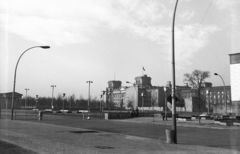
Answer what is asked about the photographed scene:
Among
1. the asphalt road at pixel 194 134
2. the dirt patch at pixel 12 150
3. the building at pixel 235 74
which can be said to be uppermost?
the building at pixel 235 74

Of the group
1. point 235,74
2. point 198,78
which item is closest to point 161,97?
point 198,78

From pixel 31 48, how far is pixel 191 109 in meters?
89.2

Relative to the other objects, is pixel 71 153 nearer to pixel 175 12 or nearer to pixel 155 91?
pixel 175 12

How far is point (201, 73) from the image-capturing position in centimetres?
7512

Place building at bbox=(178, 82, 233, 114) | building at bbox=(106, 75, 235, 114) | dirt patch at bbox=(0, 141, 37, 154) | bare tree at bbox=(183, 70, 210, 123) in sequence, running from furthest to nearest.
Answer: building at bbox=(106, 75, 235, 114), building at bbox=(178, 82, 233, 114), bare tree at bbox=(183, 70, 210, 123), dirt patch at bbox=(0, 141, 37, 154)

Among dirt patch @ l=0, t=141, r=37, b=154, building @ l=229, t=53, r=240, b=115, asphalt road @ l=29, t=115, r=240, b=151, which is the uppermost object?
building @ l=229, t=53, r=240, b=115

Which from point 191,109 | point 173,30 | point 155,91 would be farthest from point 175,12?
point 155,91

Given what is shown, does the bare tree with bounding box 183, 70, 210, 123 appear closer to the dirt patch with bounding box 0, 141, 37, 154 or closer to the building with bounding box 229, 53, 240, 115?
the building with bounding box 229, 53, 240, 115

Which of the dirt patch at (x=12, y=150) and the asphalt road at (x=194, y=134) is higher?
the dirt patch at (x=12, y=150)

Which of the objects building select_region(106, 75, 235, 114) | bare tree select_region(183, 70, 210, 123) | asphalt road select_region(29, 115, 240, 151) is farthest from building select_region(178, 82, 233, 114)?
asphalt road select_region(29, 115, 240, 151)

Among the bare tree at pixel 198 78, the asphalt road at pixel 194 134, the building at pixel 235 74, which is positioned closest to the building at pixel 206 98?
the bare tree at pixel 198 78

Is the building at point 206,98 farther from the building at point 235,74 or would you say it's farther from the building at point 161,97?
the building at point 235,74

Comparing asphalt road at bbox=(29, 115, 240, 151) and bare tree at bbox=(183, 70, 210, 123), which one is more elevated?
bare tree at bbox=(183, 70, 210, 123)

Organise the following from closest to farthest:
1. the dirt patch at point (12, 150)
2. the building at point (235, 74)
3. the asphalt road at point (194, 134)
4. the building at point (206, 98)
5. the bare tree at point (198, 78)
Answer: the dirt patch at point (12, 150) < the asphalt road at point (194, 134) < the building at point (235, 74) < the bare tree at point (198, 78) < the building at point (206, 98)
